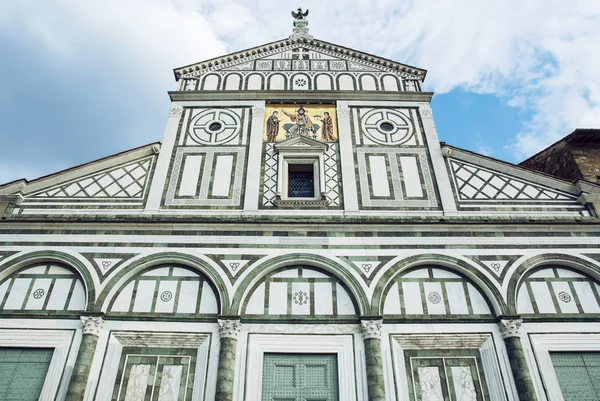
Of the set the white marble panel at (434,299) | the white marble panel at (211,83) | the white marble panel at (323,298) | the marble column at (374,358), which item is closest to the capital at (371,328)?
the marble column at (374,358)

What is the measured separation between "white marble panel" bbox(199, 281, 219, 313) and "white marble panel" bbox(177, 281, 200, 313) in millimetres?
158

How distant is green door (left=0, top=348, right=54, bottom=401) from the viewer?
32.1 feet

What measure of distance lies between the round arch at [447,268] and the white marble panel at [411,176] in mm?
2001

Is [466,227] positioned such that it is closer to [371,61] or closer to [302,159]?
[302,159]

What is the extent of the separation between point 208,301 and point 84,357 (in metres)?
2.74

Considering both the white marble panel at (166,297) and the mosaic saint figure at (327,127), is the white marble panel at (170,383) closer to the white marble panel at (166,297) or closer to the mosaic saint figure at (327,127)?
the white marble panel at (166,297)

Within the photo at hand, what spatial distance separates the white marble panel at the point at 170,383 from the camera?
32.0 feet

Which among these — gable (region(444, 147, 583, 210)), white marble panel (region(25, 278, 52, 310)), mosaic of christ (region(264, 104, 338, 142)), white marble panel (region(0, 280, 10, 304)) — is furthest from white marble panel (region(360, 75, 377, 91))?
white marble panel (region(0, 280, 10, 304))

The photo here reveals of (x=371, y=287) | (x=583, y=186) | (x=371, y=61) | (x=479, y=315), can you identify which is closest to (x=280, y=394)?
(x=371, y=287)

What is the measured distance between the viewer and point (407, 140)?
13.9m

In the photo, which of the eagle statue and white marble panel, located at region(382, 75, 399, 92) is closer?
white marble panel, located at region(382, 75, 399, 92)

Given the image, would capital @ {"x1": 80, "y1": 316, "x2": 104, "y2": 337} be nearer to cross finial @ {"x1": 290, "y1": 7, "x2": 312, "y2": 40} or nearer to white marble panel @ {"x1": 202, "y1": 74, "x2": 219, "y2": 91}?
white marble panel @ {"x1": 202, "y1": 74, "x2": 219, "y2": 91}

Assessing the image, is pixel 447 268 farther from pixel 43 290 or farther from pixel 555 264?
pixel 43 290

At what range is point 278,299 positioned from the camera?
10.9 m
